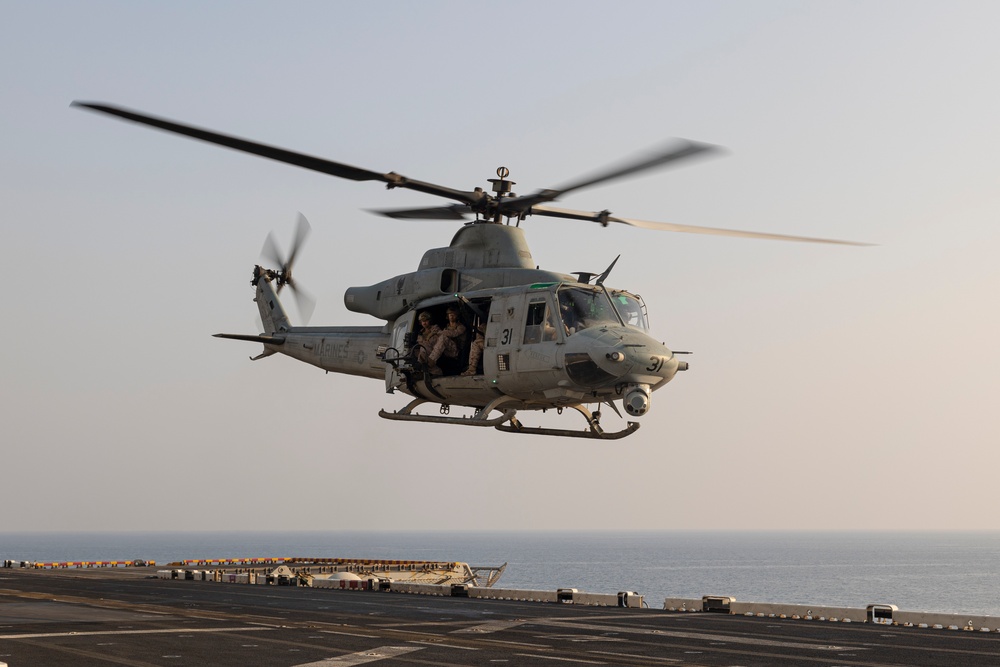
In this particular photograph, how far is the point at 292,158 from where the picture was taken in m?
20.4

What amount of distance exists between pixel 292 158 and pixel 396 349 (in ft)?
22.1

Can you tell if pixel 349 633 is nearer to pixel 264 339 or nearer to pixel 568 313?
pixel 568 313

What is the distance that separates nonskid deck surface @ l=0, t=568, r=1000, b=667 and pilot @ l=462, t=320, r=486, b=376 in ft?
18.6

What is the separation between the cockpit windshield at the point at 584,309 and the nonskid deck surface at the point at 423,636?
641cm

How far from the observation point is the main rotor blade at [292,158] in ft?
58.9

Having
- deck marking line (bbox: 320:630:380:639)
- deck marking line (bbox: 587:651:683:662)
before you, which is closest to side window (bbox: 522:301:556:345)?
deck marking line (bbox: 320:630:380:639)

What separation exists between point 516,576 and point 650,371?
15298 cm

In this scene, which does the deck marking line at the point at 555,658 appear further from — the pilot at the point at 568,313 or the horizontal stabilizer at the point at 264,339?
the horizontal stabilizer at the point at 264,339

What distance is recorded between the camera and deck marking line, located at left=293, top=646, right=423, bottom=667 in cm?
1616

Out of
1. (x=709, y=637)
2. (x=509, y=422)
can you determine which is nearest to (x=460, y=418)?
→ (x=509, y=422)

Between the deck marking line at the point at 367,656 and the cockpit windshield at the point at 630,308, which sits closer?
the deck marking line at the point at 367,656

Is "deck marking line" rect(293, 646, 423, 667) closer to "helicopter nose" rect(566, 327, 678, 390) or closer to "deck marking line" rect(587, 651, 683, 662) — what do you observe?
"deck marking line" rect(587, 651, 683, 662)

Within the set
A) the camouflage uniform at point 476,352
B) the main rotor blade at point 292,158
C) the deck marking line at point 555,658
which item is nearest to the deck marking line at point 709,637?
the deck marking line at point 555,658

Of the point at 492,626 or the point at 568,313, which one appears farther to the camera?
the point at 568,313
